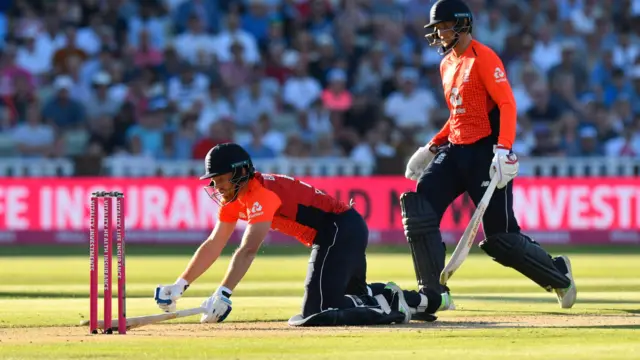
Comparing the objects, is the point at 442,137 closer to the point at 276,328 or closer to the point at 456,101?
the point at 456,101

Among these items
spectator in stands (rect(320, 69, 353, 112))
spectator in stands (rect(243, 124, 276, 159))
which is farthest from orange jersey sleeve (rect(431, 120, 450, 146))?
spectator in stands (rect(320, 69, 353, 112))

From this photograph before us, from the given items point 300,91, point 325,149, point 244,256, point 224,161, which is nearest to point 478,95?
point 224,161

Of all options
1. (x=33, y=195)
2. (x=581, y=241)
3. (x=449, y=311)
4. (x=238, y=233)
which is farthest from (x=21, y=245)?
(x=449, y=311)

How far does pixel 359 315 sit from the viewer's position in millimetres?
8648

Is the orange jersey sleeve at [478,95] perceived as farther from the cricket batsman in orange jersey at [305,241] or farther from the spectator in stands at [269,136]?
the spectator in stands at [269,136]

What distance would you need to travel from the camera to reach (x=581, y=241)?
18.9m

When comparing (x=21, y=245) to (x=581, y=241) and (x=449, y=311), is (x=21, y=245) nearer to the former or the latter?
(x=581, y=241)

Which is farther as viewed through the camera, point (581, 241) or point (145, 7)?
point (145, 7)

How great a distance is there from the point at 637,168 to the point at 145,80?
7431 millimetres

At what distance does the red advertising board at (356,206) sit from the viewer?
18.8 m

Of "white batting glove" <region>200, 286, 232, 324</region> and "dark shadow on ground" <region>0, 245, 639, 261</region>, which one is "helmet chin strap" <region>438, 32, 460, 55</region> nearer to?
"white batting glove" <region>200, 286, 232, 324</region>

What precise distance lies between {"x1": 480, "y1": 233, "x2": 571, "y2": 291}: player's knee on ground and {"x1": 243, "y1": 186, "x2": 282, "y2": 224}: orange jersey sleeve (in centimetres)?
169

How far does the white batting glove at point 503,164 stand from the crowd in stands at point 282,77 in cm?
994

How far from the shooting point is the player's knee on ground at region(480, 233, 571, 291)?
9336 millimetres
